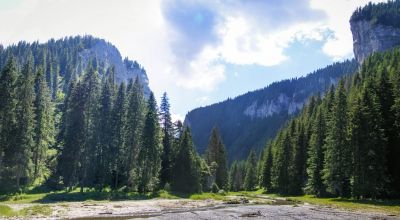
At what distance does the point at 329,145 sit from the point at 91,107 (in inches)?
1720

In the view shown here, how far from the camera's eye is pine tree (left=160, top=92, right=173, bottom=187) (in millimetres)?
84188

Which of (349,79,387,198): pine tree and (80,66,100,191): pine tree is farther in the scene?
(80,66,100,191): pine tree

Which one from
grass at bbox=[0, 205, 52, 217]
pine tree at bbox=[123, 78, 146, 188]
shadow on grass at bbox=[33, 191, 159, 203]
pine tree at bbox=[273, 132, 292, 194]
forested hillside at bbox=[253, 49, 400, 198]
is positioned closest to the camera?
grass at bbox=[0, 205, 52, 217]

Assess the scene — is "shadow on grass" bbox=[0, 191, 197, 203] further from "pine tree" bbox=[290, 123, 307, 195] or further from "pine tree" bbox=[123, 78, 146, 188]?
"pine tree" bbox=[290, 123, 307, 195]

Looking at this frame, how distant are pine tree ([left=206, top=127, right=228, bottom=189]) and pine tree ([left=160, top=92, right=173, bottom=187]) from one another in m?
25.8

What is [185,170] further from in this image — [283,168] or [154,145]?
[283,168]

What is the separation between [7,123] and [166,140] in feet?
106

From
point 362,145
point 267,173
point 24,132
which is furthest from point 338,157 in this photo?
point 24,132

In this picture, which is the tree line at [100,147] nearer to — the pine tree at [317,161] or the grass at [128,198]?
the grass at [128,198]

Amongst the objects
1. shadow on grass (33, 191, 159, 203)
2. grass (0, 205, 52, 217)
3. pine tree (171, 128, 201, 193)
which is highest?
pine tree (171, 128, 201, 193)

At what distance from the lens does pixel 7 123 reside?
63500 millimetres

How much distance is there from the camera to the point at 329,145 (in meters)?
67.4

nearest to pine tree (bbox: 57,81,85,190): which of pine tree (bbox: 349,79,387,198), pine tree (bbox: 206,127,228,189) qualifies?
pine tree (bbox: 206,127,228,189)

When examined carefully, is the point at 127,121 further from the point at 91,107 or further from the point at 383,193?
the point at 383,193
